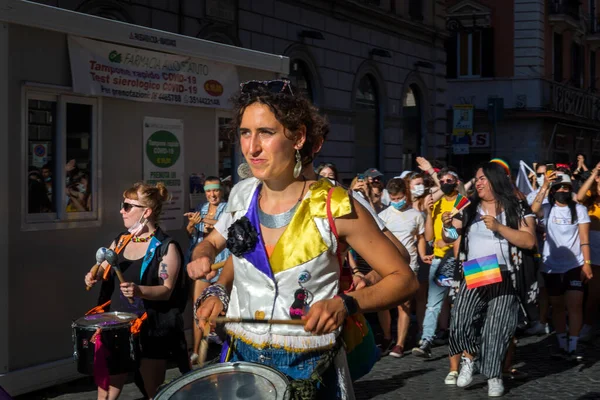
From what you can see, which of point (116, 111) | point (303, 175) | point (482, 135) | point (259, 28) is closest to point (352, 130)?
point (259, 28)

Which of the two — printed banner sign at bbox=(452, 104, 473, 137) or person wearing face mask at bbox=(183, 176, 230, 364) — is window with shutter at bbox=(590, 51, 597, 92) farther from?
person wearing face mask at bbox=(183, 176, 230, 364)

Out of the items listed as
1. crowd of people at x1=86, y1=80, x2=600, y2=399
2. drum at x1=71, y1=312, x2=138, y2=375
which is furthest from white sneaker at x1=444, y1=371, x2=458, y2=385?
drum at x1=71, y1=312, x2=138, y2=375

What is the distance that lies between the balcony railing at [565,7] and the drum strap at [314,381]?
38809mm

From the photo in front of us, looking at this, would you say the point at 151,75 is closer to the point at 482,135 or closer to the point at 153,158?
the point at 153,158

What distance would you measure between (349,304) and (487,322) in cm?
497

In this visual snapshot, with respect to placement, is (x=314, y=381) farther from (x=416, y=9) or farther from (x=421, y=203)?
(x=416, y=9)

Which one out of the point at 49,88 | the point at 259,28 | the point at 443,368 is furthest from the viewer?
the point at 259,28

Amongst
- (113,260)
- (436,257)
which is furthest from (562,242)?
(113,260)

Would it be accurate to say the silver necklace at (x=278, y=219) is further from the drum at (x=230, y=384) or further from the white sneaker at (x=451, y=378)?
the white sneaker at (x=451, y=378)

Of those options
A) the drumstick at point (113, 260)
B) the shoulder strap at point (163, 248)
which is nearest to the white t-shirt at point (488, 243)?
the shoulder strap at point (163, 248)

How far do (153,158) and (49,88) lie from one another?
141 centimetres

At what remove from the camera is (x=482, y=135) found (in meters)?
35.2

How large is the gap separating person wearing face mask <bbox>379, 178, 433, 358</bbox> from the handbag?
6.01m

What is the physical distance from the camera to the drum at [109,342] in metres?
5.87
